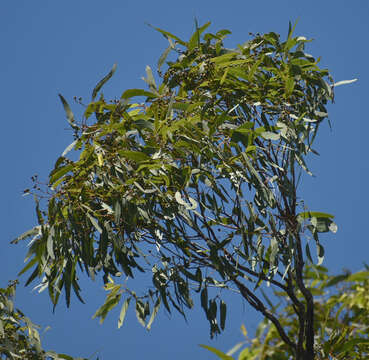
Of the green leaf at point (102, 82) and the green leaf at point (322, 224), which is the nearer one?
the green leaf at point (102, 82)

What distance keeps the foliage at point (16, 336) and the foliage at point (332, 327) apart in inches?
34.3

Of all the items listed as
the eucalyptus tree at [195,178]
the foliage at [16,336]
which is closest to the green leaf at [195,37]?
the eucalyptus tree at [195,178]

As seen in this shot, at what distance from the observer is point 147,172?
2566mm

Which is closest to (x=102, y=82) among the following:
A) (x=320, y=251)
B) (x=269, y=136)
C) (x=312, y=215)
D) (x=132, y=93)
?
(x=132, y=93)

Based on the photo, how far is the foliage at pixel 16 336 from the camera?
2.96 meters

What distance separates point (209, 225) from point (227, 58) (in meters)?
0.69

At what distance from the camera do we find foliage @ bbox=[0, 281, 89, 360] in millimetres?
2955

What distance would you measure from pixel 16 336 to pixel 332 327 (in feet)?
4.50

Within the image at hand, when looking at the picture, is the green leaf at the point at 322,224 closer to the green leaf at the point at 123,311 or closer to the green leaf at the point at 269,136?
the green leaf at the point at 269,136

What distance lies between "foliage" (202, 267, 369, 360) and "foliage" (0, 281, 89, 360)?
870 mm

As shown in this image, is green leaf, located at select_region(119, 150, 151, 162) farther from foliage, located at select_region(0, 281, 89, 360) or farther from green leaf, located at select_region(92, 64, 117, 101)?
foliage, located at select_region(0, 281, 89, 360)

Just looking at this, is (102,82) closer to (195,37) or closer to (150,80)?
(150,80)

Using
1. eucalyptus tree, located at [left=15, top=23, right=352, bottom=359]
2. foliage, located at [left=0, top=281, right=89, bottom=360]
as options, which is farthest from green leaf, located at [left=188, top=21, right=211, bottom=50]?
foliage, located at [left=0, top=281, right=89, bottom=360]

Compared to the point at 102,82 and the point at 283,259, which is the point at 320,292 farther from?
the point at 102,82
